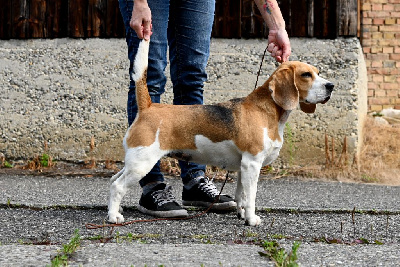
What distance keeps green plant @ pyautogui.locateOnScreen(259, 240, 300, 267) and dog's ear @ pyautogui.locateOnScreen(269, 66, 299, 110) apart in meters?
0.96

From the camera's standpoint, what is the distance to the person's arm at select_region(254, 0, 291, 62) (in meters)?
3.91

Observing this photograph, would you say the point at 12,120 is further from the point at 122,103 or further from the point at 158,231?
the point at 158,231

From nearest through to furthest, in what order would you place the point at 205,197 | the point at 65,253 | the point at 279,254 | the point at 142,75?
1. the point at 279,254
2. the point at 65,253
3. the point at 142,75
4. the point at 205,197

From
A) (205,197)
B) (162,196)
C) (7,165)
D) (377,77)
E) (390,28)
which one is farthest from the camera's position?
(377,77)

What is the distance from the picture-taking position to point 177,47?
160 inches

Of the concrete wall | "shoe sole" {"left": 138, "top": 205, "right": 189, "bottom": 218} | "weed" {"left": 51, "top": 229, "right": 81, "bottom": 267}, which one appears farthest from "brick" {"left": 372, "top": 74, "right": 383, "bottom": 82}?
Answer: "weed" {"left": 51, "top": 229, "right": 81, "bottom": 267}

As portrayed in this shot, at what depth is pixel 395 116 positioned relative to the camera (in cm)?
863

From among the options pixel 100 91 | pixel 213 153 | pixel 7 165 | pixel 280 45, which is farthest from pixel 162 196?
pixel 7 165

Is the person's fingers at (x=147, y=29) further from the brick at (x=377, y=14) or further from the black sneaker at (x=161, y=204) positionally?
the brick at (x=377, y=14)

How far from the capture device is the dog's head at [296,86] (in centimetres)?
366

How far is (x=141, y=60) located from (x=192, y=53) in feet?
1.68

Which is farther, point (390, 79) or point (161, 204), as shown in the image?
point (390, 79)

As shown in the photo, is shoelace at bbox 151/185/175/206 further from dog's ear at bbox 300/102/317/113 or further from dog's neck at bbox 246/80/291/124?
dog's ear at bbox 300/102/317/113

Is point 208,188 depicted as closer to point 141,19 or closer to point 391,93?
point 141,19
